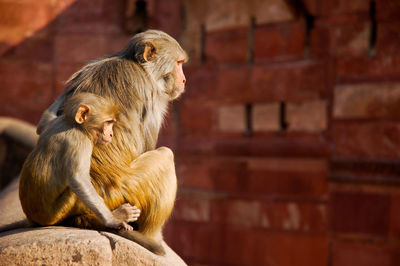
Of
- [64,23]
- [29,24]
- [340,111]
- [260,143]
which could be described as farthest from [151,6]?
[340,111]

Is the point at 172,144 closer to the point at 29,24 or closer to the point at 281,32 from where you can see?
the point at 281,32

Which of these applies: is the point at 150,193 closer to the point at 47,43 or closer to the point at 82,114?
the point at 82,114

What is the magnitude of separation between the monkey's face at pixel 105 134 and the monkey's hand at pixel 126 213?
1.03 feet

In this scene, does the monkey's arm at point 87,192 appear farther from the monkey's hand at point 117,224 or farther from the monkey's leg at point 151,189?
the monkey's leg at point 151,189

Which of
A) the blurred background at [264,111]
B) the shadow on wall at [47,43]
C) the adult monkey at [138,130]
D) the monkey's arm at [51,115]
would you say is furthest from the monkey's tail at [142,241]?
the shadow on wall at [47,43]

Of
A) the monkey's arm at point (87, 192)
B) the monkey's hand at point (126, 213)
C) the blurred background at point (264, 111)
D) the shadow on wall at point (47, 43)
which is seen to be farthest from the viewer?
the shadow on wall at point (47, 43)

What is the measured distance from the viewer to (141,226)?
2.69m

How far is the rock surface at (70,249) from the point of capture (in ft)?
7.57

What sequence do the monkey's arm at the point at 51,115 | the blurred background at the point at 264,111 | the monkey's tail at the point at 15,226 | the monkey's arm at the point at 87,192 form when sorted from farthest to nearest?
the blurred background at the point at 264,111 < the monkey's arm at the point at 51,115 < the monkey's tail at the point at 15,226 < the monkey's arm at the point at 87,192

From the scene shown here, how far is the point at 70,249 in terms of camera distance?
2314 mm

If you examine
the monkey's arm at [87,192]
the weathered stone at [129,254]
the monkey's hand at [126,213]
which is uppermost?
the monkey's arm at [87,192]

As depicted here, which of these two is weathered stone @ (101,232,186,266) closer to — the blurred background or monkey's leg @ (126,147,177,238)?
monkey's leg @ (126,147,177,238)

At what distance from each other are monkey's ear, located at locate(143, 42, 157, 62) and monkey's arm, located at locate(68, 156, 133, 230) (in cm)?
68

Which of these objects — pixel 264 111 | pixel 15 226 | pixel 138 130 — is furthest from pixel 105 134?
pixel 264 111
